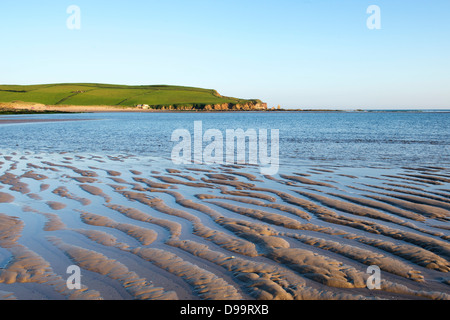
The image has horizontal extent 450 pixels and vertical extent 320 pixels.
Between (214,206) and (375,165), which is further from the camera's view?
(375,165)

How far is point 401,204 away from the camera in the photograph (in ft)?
29.2

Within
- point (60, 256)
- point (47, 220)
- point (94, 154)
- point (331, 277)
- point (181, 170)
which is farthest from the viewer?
point (94, 154)

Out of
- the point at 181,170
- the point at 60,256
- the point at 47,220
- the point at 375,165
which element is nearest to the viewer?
the point at 60,256

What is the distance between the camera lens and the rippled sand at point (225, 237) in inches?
188

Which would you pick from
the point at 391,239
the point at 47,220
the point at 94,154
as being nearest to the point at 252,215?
the point at 391,239

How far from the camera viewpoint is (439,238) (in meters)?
6.46

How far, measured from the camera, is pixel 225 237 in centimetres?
669

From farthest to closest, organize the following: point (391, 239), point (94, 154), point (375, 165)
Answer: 1. point (94, 154)
2. point (375, 165)
3. point (391, 239)

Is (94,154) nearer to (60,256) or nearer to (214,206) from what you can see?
(214,206)

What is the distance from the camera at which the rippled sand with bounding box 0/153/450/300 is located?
15.6ft

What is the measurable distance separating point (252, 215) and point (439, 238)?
3569 millimetres
